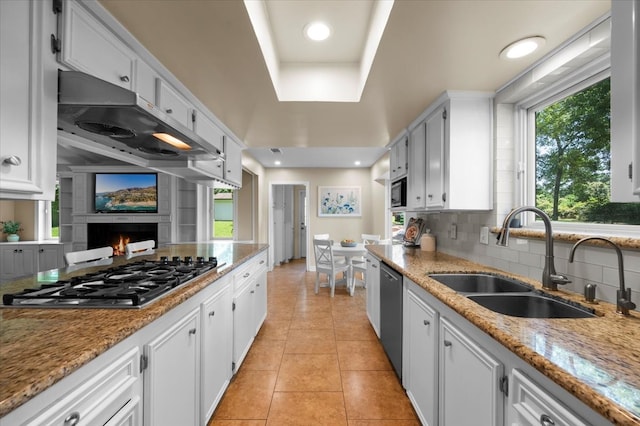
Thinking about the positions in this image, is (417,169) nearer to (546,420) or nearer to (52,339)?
(546,420)

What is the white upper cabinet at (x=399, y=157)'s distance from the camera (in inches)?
117

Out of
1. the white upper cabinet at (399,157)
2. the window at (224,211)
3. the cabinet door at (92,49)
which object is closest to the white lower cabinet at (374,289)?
the white upper cabinet at (399,157)

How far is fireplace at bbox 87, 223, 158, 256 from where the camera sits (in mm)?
4145

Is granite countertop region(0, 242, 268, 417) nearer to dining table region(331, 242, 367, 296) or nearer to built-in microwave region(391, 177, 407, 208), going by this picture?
built-in microwave region(391, 177, 407, 208)

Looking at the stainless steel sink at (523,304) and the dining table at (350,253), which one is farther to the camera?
the dining table at (350,253)

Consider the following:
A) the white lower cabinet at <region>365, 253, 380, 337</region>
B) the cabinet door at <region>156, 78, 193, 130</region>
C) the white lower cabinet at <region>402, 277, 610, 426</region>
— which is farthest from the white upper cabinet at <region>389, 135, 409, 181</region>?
the cabinet door at <region>156, 78, 193, 130</region>

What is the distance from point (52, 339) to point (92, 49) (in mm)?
1198

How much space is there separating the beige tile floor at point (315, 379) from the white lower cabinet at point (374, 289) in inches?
7.7

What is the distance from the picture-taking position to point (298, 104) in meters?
2.30

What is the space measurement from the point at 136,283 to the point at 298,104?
177cm

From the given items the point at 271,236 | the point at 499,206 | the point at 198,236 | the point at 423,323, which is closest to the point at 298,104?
the point at 499,206

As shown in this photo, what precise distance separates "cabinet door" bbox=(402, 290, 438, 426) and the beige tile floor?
0.67 feet

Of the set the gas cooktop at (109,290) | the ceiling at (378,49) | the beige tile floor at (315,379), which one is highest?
the ceiling at (378,49)

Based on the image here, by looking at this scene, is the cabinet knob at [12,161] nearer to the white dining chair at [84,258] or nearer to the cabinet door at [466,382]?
the white dining chair at [84,258]
